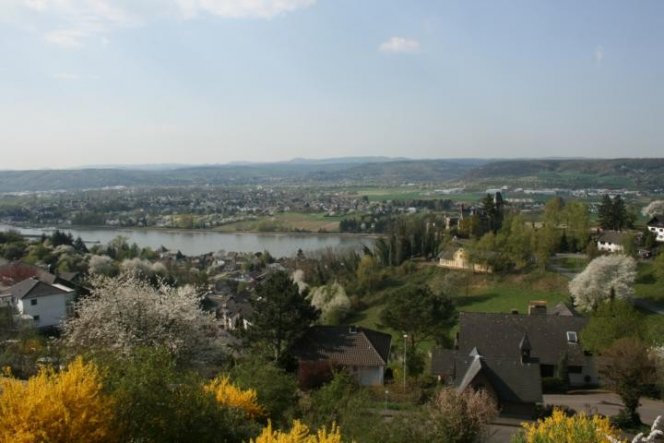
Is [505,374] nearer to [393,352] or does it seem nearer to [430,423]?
[393,352]

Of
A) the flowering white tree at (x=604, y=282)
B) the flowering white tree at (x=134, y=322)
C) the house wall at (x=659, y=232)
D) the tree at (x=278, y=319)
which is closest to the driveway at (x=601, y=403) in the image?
the tree at (x=278, y=319)

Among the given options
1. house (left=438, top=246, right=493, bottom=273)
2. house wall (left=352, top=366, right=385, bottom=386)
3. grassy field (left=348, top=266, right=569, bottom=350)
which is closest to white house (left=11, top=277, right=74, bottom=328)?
house wall (left=352, top=366, right=385, bottom=386)

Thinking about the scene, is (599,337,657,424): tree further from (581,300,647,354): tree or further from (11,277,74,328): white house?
(11,277,74,328): white house

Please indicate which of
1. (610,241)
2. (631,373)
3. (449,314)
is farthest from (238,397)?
(610,241)

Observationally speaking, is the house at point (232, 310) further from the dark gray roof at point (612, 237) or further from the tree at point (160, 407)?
the tree at point (160, 407)

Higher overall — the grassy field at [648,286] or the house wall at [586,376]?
the grassy field at [648,286]

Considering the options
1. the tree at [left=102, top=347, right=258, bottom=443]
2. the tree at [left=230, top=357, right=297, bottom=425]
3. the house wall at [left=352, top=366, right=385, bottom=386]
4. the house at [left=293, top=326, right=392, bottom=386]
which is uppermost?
the tree at [left=102, top=347, right=258, bottom=443]
